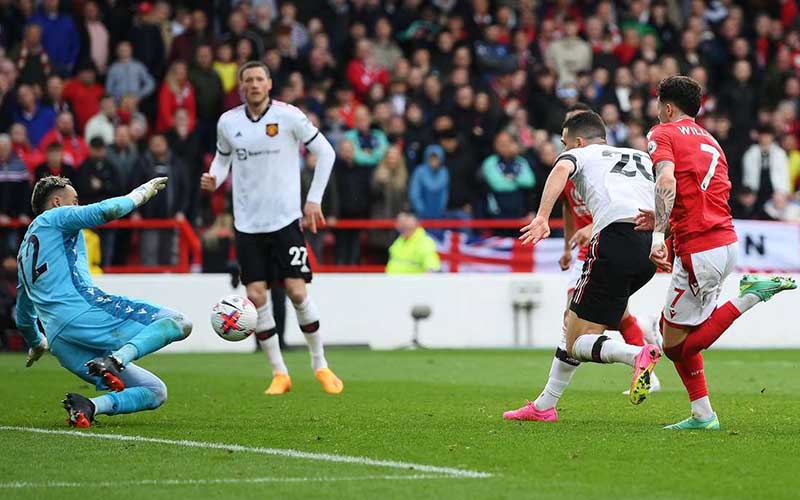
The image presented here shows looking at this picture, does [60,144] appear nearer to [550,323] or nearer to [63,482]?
[550,323]

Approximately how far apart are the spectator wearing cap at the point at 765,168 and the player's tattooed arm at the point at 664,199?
1367 cm

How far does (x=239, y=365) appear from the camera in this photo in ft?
54.5

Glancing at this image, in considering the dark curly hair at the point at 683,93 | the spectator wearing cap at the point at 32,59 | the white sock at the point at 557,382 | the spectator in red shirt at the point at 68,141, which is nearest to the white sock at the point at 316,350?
the white sock at the point at 557,382

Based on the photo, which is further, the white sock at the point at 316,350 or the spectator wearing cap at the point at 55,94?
the spectator wearing cap at the point at 55,94

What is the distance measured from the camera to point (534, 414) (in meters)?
9.88

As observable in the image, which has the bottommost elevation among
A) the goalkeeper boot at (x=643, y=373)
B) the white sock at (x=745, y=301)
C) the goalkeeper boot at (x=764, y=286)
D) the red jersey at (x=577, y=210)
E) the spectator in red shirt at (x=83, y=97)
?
the goalkeeper boot at (x=643, y=373)

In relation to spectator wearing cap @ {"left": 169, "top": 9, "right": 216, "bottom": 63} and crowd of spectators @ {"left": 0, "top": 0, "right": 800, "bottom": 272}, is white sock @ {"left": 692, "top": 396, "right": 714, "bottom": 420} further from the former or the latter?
spectator wearing cap @ {"left": 169, "top": 9, "right": 216, "bottom": 63}

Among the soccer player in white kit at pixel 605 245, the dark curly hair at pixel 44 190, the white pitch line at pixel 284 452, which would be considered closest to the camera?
the white pitch line at pixel 284 452

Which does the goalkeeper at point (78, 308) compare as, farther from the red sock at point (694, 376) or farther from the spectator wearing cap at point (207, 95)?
the spectator wearing cap at point (207, 95)

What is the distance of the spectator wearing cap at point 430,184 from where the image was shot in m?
20.8

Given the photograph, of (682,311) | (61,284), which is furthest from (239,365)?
(682,311)

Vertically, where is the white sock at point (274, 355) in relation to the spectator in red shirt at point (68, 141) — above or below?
below

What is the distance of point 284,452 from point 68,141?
13.2 meters

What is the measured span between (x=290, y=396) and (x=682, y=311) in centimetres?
433
